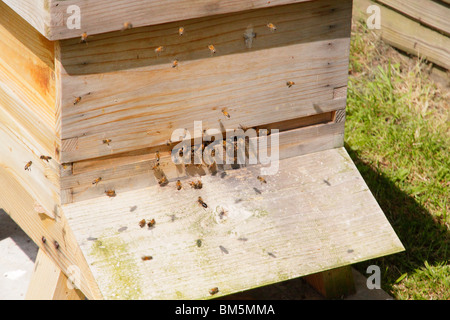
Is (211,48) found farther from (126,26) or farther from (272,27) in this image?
(126,26)

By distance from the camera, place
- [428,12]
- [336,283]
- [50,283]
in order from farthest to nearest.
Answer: [428,12]
[336,283]
[50,283]

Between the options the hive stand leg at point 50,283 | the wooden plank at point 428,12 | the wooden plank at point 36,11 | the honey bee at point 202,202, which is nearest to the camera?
the wooden plank at point 36,11

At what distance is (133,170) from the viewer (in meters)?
3.02

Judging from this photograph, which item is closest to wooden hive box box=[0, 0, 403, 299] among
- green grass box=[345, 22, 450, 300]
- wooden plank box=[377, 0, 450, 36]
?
green grass box=[345, 22, 450, 300]

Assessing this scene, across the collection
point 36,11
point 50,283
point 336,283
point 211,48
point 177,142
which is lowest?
point 336,283

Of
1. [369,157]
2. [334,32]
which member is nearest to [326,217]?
[334,32]

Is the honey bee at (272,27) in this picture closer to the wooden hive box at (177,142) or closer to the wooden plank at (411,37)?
the wooden hive box at (177,142)

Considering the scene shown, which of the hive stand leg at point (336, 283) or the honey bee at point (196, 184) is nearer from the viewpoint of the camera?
the honey bee at point (196, 184)

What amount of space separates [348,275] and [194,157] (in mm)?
1503

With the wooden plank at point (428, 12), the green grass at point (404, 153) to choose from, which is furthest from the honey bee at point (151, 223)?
the wooden plank at point (428, 12)

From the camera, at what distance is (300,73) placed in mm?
3154

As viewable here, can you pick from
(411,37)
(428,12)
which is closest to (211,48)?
(428,12)

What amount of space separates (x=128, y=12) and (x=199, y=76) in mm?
503

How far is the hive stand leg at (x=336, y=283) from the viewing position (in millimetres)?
3973
